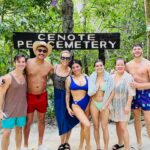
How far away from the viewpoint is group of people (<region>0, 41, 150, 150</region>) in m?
4.90

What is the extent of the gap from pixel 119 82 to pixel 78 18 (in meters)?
5.82

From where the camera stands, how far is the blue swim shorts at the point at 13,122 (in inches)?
191

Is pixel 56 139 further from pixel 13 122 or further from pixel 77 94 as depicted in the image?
pixel 13 122

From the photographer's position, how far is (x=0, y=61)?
709 centimetres

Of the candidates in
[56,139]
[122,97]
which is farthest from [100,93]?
[56,139]

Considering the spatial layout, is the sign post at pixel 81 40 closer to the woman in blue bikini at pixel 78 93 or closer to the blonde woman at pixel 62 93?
the blonde woman at pixel 62 93

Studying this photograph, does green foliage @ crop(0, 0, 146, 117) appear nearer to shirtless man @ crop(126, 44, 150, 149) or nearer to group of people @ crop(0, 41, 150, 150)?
group of people @ crop(0, 41, 150, 150)

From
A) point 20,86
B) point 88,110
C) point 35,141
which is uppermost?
point 20,86

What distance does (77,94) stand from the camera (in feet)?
16.9

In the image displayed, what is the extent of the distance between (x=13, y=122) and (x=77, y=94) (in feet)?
3.25

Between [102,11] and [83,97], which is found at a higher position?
[102,11]

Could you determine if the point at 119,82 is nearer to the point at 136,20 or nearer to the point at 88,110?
the point at 88,110

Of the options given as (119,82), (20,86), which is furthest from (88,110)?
(20,86)

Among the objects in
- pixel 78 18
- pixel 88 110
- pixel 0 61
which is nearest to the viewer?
pixel 88 110
